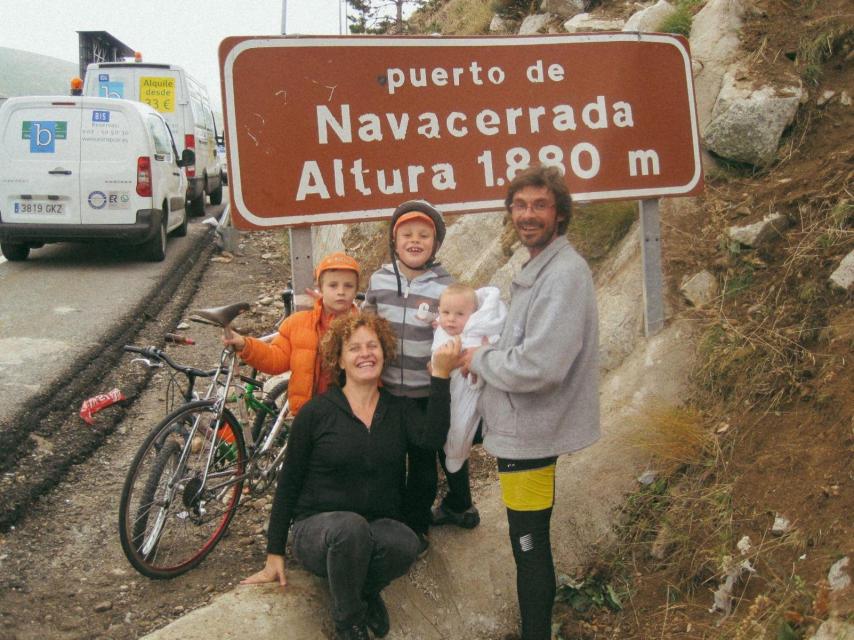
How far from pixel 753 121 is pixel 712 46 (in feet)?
3.07

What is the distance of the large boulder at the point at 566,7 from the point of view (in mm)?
8477

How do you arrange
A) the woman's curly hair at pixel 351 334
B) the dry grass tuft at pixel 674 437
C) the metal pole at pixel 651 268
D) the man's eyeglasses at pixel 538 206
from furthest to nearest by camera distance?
the metal pole at pixel 651 268, the dry grass tuft at pixel 674 437, the woman's curly hair at pixel 351 334, the man's eyeglasses at pixel 538 206

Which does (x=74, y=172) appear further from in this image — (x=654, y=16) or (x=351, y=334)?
(x=351, y=334)

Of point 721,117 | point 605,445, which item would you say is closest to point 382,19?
point 721,117

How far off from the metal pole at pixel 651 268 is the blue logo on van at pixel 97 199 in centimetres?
723

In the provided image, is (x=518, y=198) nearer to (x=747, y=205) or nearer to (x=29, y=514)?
(x=747, y=205)

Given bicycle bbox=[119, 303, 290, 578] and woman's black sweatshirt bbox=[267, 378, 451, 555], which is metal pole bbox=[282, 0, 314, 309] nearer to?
bicycle bbox=[119, 303, 290, 578]

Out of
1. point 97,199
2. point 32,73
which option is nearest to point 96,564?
point 97,199

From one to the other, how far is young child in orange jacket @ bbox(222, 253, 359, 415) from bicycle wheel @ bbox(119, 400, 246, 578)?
380mm

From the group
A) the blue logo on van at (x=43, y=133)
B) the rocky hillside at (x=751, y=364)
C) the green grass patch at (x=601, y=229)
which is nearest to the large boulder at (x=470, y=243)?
the rocky hillside at (x=751, y=364)

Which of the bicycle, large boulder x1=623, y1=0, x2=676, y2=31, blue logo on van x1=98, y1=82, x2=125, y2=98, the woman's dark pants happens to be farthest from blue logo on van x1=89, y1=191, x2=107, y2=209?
the woman's dark pants

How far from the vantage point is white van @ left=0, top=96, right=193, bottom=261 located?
9766 millimetres

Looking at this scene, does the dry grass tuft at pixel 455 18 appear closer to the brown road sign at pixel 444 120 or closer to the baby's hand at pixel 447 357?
the brown road sign at pixel 444 120

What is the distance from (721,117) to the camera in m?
5.31
